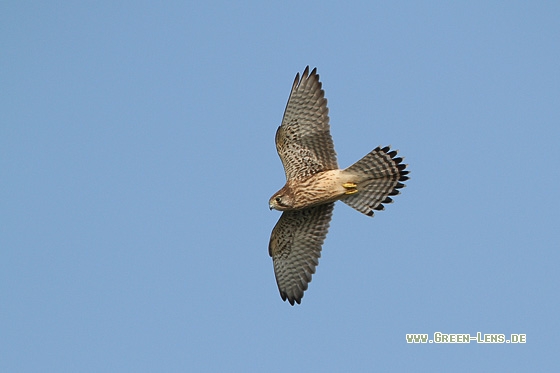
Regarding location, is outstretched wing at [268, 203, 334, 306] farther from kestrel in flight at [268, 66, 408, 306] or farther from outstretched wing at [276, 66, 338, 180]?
outstretched wing at [276, 66, 338, 180]

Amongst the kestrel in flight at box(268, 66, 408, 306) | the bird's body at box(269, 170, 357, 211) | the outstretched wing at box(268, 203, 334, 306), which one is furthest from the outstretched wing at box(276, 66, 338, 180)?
the outstretched wing at box(268, 203, 334, 306)

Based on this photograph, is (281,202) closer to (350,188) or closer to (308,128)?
(350,188)

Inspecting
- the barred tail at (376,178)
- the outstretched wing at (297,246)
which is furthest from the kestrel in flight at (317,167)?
the outstretched wing at (297,246)

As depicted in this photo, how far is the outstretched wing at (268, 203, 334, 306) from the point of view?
41.6 feet

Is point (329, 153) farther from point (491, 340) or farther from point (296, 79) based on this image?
point (491, 340)

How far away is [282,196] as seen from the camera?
12.0 meters

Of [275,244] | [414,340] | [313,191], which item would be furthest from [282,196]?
[414,340]

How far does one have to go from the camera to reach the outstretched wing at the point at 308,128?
12.0 meters

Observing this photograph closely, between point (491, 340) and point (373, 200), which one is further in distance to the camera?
point (491, 340)

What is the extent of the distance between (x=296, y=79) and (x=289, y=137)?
821mm

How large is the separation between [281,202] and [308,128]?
110 centimetres

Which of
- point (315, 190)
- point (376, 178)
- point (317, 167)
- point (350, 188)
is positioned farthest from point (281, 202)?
point (376, 178)

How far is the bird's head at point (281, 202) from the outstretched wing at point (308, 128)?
1.18 feet

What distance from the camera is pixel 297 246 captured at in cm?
1284
